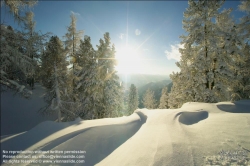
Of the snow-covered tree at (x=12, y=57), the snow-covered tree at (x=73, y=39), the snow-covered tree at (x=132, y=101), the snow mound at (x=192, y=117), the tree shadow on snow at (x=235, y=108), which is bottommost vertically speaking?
the snow-covered tree at (x=132, y=101)

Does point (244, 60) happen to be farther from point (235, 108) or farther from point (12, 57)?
point (12, 57)

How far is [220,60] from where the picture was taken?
429 inches

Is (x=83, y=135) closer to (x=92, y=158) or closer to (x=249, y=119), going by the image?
(x=92, y=158)

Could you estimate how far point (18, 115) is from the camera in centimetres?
1714

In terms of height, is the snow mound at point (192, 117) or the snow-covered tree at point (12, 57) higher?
the snow-covered tree at point (12, 57)

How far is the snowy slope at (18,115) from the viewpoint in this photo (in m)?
15.5

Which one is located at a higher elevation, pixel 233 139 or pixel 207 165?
pixel 233 139

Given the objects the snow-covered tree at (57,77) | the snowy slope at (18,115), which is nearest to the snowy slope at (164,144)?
the snow-covered tree at (57,77)

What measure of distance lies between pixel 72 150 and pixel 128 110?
3851 centimetres

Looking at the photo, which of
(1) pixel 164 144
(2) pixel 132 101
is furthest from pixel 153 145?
(2) pixel 132 101

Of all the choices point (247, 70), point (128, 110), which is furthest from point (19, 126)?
point (128, 110)

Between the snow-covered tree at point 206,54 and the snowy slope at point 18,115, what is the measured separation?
18.8 m

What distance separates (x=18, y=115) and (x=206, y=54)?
2305cm

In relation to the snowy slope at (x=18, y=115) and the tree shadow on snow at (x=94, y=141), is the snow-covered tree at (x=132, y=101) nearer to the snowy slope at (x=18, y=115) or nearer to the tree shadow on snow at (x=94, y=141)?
the snowy slope at (x=18, y=115)
